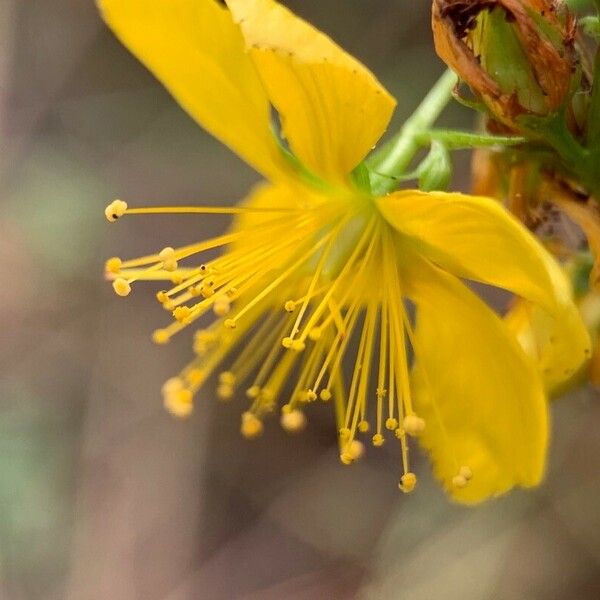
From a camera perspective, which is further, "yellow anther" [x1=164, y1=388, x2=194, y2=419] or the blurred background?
the blurred background

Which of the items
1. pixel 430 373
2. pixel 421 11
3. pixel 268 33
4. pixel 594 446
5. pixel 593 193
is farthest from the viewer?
pixel 421 11

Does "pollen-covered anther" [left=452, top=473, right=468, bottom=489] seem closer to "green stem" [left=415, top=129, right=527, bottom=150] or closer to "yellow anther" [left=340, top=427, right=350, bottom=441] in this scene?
"yellow anther" [left=340, top=427, right=350, bottom=441]

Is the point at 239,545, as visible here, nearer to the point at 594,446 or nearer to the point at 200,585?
the point at 200,585

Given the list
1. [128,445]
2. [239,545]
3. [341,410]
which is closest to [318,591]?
[239,545]

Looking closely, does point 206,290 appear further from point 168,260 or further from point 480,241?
point 480,241

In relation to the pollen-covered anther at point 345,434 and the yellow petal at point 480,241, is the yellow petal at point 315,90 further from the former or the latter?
the pollen-covered anther at point 345,434

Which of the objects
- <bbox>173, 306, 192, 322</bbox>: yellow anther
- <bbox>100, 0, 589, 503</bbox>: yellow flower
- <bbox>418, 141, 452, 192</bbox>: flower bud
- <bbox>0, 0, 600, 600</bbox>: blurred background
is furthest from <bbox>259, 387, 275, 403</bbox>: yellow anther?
<bbox>0, 0, 600, 600</bbox>: blurred background
